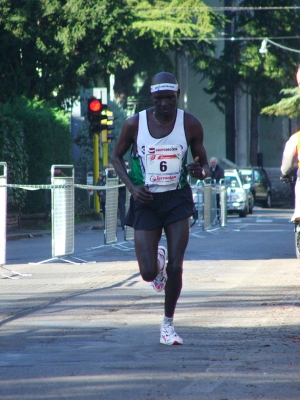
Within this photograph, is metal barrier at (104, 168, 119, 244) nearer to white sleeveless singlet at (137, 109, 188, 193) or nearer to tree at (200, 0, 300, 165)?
white sleeveless singlet at (137, 109, 188, 193)

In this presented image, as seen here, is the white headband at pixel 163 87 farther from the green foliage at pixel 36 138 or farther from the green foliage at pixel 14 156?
the green foliage at pixel 36 138

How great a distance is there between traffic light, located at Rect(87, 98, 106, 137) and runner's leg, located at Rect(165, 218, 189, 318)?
18.8 m

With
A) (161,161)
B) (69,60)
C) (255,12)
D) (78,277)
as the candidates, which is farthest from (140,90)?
(161,161)

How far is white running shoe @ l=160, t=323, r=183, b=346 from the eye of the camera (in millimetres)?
6418

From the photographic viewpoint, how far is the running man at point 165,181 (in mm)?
6430

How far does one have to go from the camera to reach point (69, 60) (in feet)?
86.7

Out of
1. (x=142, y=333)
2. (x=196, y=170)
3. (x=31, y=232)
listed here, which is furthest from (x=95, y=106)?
(x=196, y=170)

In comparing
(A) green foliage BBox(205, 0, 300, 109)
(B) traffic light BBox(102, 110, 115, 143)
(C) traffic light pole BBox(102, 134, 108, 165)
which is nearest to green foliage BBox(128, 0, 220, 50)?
(A) green foliage BBox(205, 0, 300, 109)

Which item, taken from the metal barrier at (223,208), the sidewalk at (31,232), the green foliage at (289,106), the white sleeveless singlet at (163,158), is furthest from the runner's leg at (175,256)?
the green foliage at (289,106)

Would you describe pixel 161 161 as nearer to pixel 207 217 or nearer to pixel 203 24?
pixel 207 217

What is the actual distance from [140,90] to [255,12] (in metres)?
7.20

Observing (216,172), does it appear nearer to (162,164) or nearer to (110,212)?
(110,212)

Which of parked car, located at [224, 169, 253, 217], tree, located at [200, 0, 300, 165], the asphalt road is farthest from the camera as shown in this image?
tree, located at [200, 0, 300, 165]

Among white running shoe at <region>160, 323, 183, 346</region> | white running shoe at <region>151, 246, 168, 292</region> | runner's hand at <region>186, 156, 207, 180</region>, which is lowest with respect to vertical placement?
white running shoe at <region>160, 323, 183, 346</region>
